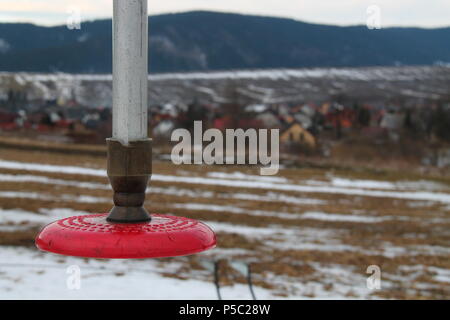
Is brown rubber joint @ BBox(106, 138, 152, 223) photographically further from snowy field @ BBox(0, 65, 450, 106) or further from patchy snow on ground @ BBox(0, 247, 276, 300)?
snowy field @ BBox(0, 65, 450, 106)

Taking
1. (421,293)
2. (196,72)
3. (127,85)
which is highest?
(196,72)

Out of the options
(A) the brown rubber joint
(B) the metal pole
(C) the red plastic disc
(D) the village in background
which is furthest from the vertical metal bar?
(D) the village in background

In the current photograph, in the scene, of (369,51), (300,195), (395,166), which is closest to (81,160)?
(300,195)

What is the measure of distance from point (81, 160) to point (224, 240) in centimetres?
1388

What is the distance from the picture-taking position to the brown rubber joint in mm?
2113

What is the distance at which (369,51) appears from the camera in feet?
450

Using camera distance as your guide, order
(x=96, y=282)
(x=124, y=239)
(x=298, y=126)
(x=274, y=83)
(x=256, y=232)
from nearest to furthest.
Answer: (x=124, y=239) → (x=96, y=282) → (x=256, y=232) → (x=298, y=126) → (x=274, y=83)

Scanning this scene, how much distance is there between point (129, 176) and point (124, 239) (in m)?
0.29

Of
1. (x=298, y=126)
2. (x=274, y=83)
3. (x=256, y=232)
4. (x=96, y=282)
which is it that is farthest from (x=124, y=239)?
(x=274, y=83)

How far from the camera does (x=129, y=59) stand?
2.01 m

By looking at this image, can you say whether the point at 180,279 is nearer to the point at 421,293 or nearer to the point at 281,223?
the point at 421,293

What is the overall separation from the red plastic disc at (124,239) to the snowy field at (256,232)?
635 cm

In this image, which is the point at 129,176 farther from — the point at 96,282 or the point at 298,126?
the point at 298,126

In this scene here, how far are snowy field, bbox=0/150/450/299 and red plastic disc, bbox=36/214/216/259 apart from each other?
635 centimetres
